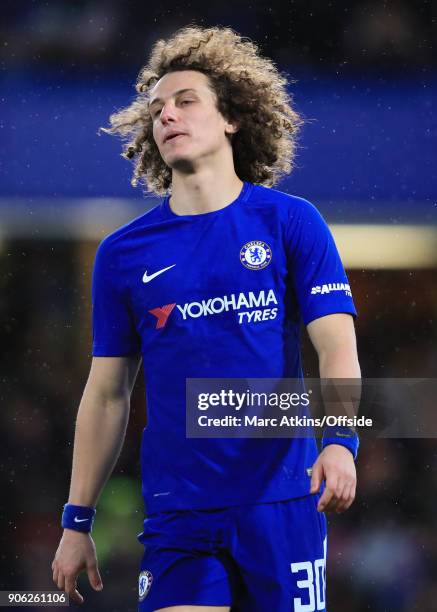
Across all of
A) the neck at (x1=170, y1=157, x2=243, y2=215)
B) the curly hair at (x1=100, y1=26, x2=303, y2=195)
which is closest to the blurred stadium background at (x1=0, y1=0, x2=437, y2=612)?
the curly hair at (x1=100, y1=26, x2=303, y2=195)

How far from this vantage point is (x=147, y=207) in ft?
21.5

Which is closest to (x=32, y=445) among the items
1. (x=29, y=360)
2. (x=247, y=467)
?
(x=29, y=360)

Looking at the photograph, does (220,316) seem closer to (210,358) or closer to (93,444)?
(210,358)

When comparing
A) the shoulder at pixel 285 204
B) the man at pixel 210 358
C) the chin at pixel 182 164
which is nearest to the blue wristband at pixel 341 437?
the man at pixel 210 358

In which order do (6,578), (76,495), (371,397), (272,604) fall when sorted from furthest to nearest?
(6,578) < (371,397) < (76,495) < (272,604)

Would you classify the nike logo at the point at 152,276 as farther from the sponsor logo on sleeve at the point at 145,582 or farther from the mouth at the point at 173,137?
the sponsor logo on sleeve at the point at 145,582

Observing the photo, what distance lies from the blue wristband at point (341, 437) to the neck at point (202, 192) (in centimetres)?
72

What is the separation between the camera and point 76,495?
2896mm

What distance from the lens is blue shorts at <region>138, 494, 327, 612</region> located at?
2.56 meters

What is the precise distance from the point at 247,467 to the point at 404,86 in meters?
4.63

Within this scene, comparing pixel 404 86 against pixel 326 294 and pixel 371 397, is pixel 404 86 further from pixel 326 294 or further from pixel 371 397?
pixel 326 294

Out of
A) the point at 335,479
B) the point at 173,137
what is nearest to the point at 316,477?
the point at 335,479

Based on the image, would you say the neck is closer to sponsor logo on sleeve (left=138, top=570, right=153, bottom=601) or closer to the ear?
the ear

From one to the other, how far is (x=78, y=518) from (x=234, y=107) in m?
1.27
